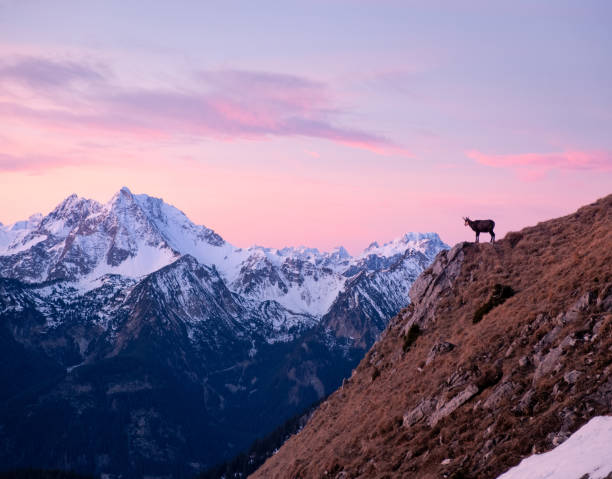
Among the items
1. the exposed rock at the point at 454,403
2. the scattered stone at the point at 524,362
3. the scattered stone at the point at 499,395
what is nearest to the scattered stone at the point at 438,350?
Result: the exposed rock at the point at 454,403

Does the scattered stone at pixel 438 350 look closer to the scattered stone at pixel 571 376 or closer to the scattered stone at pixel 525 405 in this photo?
the scattered stone at pixel 525 405

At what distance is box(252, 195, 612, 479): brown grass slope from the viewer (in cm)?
3803

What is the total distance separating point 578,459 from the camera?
30.8m

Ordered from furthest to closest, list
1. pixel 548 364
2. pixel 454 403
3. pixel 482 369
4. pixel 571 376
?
pixel 482 369, pixel 454 403, pixel 548 364, pixel 571 376

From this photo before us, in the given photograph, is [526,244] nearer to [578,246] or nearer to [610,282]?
[578,246]

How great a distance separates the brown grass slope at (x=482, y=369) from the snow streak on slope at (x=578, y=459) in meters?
1.07

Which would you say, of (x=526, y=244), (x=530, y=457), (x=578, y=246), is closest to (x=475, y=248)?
(x=526, y=244)

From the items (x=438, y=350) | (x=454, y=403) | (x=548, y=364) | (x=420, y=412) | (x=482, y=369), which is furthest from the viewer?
(x=438, y=350)

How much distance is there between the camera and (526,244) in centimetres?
7562

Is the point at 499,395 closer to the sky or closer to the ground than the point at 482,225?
closer to the ground

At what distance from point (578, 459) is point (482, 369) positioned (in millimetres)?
17642

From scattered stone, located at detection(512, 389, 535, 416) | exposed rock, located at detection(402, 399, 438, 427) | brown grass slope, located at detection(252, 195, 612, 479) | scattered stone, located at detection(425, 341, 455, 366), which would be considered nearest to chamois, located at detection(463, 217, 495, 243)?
brown grass slope, located at detection(252, 195, 612, 479)

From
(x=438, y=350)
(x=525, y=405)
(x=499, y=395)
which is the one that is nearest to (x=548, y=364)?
(x=499, y=395)

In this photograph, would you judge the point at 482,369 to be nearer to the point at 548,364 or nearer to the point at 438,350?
the point at 548,364
